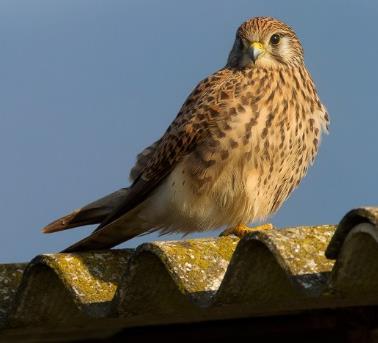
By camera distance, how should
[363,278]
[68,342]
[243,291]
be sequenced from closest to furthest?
[363,278]
[243,291]
[68,342]

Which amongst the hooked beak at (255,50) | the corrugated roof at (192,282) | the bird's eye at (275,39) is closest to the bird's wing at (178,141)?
the hooked beak at (255,50)

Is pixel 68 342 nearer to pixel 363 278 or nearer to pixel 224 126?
pixel 363 278

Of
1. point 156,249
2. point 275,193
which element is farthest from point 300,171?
point 156,249

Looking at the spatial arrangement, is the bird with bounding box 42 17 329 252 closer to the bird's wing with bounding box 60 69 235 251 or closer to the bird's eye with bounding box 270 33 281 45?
the bird's wing with bounding box 60 69 235 251

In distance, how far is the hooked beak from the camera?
6.09 m

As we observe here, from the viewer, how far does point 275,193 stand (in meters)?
5.84

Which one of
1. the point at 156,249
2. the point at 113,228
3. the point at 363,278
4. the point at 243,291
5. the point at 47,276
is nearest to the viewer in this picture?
the point at 363,278

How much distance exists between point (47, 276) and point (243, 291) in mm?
841

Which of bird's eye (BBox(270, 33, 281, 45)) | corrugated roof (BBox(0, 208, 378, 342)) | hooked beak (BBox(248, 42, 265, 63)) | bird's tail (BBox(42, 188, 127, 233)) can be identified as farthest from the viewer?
bird's eye (BBox(270, 33, 281, 45))

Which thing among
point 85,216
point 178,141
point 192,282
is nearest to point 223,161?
point 178,141

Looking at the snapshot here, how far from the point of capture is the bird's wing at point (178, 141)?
18.0 feet

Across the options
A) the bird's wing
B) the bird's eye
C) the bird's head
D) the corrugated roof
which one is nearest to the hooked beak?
the bird's head

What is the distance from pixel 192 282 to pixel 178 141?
94.9 inches

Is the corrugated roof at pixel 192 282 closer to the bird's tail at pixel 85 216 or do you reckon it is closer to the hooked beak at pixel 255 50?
the bird's tail at pixel 85 216
